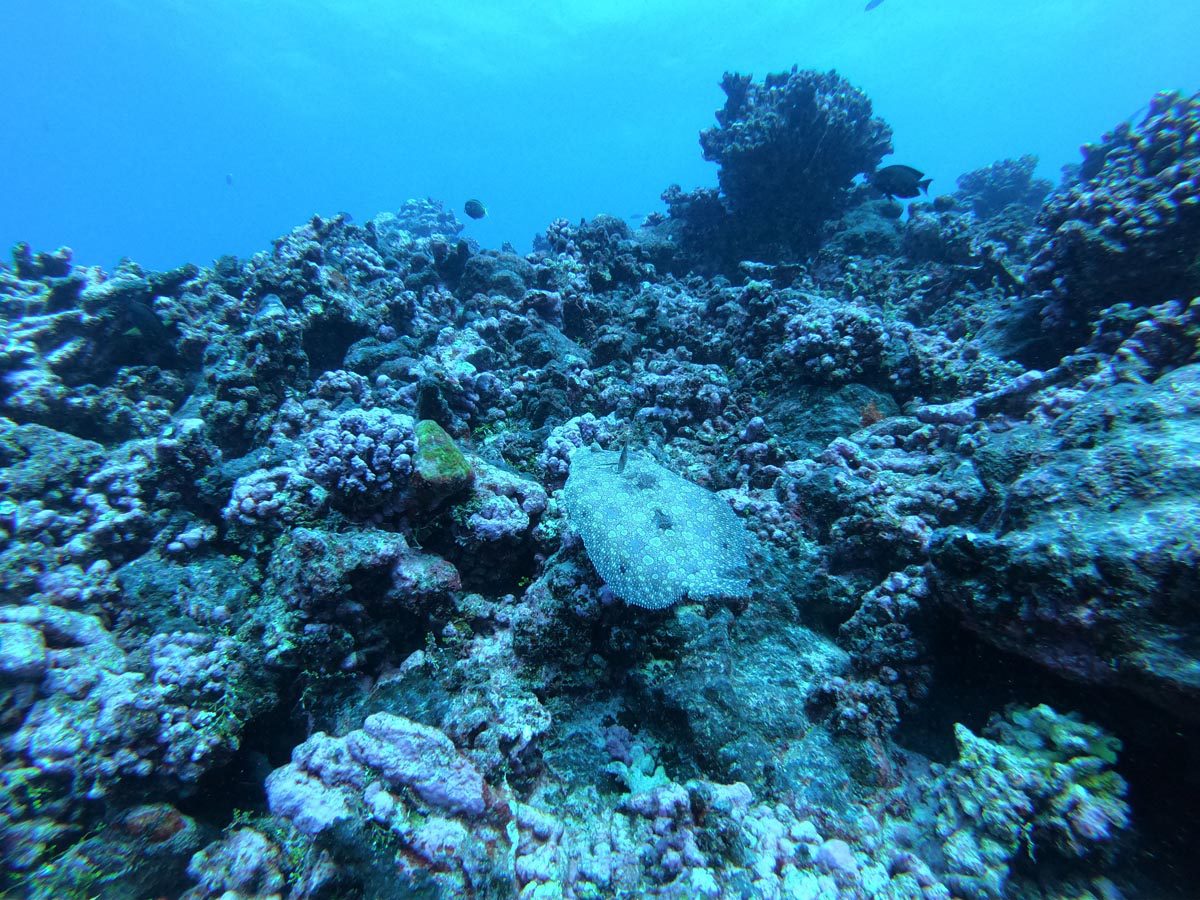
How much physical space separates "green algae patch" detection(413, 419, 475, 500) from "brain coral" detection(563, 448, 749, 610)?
136cm

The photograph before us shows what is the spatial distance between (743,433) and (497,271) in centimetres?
844

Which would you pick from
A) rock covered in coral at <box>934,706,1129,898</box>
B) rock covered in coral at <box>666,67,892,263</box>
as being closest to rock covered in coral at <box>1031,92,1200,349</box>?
rock covered in coral at <box>934,706,1129,898</box>

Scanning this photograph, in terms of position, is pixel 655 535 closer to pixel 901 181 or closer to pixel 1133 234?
pixel 1133 234

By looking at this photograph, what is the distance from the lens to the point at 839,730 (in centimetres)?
410

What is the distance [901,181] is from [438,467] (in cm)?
1337

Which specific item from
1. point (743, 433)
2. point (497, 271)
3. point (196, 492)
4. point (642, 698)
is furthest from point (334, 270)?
point (642, 698)

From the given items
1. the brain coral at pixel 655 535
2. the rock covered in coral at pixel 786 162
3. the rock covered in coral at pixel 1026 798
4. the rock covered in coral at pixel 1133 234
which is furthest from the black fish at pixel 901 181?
the rock covered in coral at pixel 1026 798

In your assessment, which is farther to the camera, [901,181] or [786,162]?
[786,162]

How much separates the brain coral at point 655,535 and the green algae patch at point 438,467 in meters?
1.36

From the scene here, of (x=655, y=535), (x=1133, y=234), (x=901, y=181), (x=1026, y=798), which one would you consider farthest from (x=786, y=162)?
(x=1026, y=798)

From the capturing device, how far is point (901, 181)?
11828mm

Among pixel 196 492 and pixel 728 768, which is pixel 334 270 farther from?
pixel 728 768

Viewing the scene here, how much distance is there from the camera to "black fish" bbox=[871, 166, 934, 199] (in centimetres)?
1173

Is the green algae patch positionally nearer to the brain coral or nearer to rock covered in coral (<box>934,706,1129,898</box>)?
the brain coral
